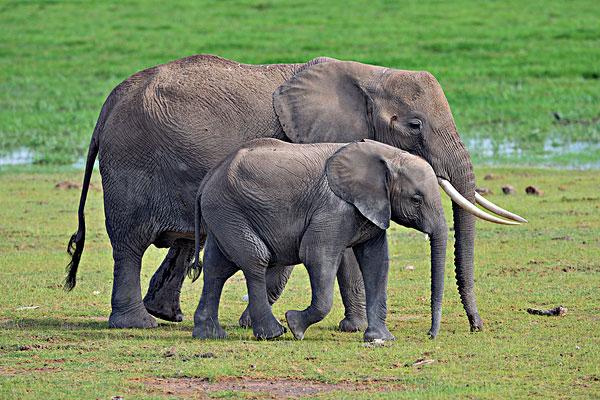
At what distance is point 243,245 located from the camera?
9891mm

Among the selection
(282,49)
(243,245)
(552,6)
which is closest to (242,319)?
(243,245)

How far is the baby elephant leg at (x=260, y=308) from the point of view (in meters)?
9.91

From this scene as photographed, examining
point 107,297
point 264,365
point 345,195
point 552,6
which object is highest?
point 345,195

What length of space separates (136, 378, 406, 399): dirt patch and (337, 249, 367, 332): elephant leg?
2.21 meters

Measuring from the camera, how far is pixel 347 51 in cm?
3180

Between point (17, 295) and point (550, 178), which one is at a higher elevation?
point (17, 295)

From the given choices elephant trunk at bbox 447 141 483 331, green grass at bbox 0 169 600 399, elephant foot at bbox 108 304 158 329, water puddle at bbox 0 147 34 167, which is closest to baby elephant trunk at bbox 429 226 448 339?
green grass at bbox 0 169 600 399

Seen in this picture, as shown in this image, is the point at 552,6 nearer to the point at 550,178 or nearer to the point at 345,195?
the point at 550,178

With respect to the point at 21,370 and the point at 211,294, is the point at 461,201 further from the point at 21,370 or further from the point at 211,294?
the point at 21,370

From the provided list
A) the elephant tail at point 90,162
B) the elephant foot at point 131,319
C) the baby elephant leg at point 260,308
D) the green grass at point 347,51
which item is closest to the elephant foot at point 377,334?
the baby elephant leg at point 260,308

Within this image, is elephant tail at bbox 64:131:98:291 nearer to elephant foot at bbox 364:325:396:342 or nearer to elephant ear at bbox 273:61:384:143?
elephant ear at bbox 273:61:384:143

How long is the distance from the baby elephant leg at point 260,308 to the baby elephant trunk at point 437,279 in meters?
1.08

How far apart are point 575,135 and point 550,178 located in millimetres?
4018

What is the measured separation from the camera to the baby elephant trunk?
381 inches
